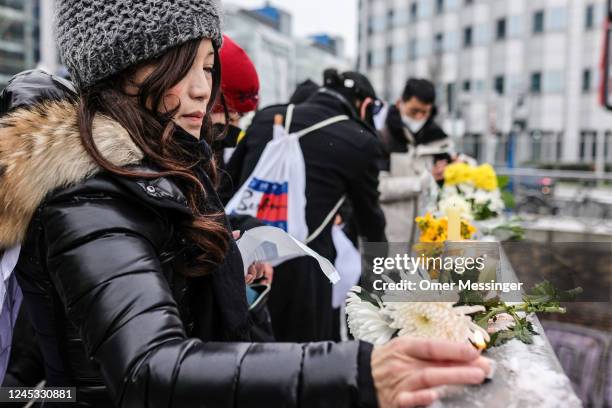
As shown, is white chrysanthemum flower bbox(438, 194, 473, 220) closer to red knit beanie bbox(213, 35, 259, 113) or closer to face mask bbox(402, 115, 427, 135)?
red knit beanie bbox(213, 35, 259, 113)

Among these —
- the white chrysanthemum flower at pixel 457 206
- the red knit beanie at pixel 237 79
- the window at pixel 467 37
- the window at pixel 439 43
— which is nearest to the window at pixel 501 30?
the window at pixel 467 37

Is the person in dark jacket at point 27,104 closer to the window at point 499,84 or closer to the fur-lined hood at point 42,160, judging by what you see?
the fur-lined hood at point 42,160

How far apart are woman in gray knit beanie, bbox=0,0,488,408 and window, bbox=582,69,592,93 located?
40.2 m

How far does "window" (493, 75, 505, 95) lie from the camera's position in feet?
130

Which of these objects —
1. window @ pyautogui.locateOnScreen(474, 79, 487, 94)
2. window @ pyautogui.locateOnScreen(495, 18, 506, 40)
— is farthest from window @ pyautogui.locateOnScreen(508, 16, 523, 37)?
window @ pyautogui.locateOnScreen(474, 79, 487, 94)

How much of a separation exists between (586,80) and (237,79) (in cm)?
3889

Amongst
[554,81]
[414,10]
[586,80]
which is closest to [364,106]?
[586,80]

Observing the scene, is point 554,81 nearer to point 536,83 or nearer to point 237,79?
point 536,83

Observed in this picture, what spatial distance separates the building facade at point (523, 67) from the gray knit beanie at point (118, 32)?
3350 centimetres

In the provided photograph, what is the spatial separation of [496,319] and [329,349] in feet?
1.66

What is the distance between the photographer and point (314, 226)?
3.29 meters

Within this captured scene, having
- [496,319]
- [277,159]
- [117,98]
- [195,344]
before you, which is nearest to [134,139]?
[117,98]

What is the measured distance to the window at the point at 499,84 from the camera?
39.7 metres

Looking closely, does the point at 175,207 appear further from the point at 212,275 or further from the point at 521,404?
the point at 521,404
